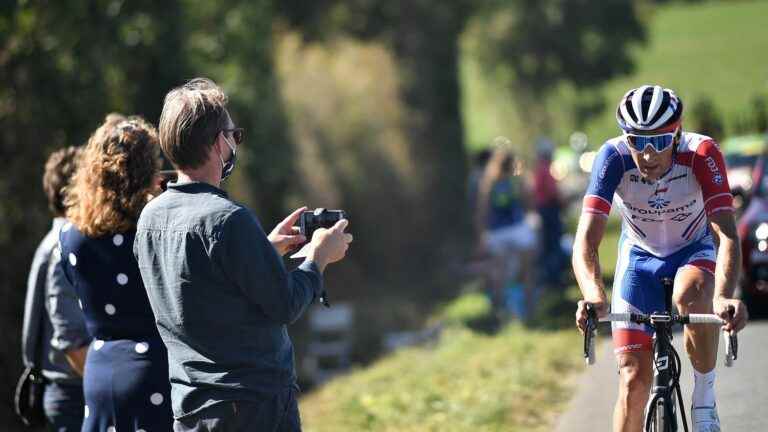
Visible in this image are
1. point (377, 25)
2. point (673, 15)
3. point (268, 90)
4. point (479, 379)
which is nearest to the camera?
point (479, 379)

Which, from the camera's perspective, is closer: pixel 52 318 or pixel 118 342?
pixel 118 342

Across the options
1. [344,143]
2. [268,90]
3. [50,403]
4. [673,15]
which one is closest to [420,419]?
[50,403]

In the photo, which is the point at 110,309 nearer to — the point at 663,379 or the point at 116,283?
the point at 116,283

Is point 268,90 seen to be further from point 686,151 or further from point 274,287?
point 274,287

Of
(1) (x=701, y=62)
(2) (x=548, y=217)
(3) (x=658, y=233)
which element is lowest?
(1) (x=701, y=62)

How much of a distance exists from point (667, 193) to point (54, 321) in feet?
10.1

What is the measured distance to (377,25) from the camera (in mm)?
28609

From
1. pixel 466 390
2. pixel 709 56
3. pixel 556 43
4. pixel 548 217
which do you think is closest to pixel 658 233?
pixel 466 390

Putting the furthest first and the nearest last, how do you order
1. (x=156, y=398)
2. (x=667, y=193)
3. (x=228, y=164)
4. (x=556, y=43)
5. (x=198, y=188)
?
1. (x=556, y=43)
2. (x=667, y=193)
3. (x=156, y=398)
4. (x=228, y=164)
5. (x=198, y=188)

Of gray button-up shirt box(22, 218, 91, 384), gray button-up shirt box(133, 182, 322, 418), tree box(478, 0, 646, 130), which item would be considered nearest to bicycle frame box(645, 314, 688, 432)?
gray button-up shirt box(133, 182, 322, 418)

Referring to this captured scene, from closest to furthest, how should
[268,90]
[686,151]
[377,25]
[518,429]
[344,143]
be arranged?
[686,151]
[518,429]
[268,90]
[344,143]
[377,25]

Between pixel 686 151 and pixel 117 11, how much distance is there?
37.8ft

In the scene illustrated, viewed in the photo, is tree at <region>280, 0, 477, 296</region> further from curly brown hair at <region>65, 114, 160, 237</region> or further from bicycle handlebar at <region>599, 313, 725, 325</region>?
curly brown hair at <region>65, 114, 160, 237</region>

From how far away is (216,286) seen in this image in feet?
13.6
